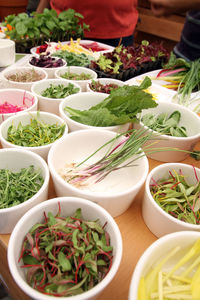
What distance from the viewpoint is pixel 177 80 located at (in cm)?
163

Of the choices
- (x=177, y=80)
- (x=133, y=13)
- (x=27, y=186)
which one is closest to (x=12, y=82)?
(x=27, y=186)

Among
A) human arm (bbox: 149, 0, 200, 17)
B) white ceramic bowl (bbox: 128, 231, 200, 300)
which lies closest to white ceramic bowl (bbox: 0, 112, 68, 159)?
white ceramic bowl (bbox: 128, 231, 200, 300)

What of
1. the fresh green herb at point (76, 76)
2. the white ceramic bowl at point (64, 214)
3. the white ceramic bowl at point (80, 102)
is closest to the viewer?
the white ceramic bowl at point (64, 214)

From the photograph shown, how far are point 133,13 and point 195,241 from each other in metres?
2.53

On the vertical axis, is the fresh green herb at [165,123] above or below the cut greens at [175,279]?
above

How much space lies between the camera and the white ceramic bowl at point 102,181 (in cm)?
72

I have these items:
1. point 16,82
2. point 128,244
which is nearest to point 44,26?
point 16,82

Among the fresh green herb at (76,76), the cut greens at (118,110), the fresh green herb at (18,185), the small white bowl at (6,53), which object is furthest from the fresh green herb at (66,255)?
the small white bowl at (6,53)

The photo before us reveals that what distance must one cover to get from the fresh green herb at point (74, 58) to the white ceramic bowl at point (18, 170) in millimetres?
1034

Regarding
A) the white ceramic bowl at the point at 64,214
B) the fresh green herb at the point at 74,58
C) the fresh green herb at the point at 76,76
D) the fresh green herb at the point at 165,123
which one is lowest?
the white ceramic bowl at the point at 64,214

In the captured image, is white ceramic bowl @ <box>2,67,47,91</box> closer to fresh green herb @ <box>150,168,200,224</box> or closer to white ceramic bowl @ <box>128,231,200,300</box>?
fresh green herb @ <box>150,168,200,224</box>

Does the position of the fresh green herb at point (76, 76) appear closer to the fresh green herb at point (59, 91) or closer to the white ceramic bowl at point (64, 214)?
the fresh green herb at point (59, 91)

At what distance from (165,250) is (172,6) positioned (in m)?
1.49

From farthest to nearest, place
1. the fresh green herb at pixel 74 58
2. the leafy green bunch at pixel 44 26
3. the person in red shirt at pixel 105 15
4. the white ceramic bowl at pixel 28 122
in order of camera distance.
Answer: the person in red shirt at pixel 105 15 → the leafy green bunch at pixel 44 26 → the fresh green herb at pixel 74 58 → the white ceramic bowl at pixel 28 122
